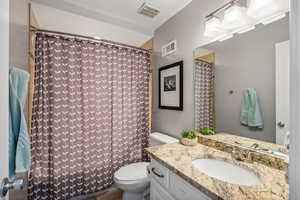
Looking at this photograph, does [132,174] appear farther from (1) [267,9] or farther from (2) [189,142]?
(1) [267,9]

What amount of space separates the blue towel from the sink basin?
1.03 m

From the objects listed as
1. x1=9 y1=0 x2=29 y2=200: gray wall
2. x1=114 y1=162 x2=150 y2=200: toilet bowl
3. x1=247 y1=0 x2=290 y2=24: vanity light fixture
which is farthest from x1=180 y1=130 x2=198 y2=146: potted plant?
x1=9 y1=0 x2=29 y2=200: gray wall

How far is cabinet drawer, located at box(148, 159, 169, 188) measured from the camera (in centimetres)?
93

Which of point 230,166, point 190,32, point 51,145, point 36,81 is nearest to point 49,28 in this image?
point 36,81

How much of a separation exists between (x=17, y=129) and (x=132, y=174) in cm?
113

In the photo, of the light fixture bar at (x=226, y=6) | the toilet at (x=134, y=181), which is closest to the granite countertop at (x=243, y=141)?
the toilet at (x=134, y=181)

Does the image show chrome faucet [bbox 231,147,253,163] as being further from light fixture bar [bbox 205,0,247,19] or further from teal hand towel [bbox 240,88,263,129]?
light fixture bar [bbox 205,0,247,19]

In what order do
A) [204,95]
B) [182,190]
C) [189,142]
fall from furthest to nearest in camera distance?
[204,95], [189,142], [182,190]

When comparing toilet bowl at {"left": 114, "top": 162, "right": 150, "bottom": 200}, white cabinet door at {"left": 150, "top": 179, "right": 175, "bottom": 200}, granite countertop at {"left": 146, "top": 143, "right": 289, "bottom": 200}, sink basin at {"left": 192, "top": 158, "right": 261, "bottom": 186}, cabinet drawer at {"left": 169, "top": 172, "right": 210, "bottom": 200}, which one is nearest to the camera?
granite countertop at {"left": 146, "top": 143, "right": 289, "bottom": 200}

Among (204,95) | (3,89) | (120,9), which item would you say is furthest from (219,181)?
(120,9)

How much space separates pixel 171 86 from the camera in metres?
1.77

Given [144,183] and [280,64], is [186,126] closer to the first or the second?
[144,183]

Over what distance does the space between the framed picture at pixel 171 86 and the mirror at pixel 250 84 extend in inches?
12.0

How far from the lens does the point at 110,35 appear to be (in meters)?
1.88
